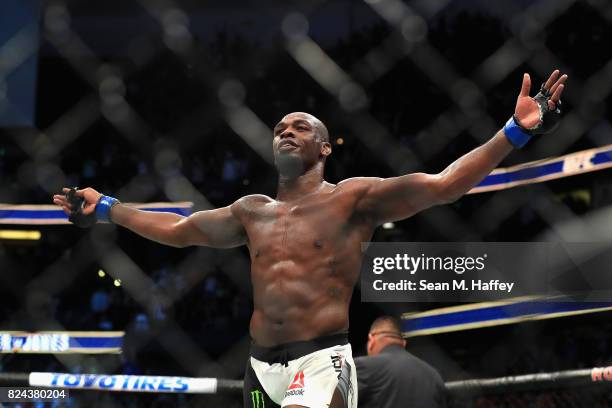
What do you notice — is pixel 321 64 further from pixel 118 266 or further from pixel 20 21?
pixel 20 21

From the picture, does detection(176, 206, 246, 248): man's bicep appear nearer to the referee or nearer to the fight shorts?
the fight shorts

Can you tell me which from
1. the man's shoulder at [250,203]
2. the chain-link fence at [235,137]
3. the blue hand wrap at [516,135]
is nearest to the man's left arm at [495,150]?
the blue hand wrap at [516,135]

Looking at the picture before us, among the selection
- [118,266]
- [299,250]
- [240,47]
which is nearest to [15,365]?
[118,266]

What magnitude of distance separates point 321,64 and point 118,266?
2.10 meters

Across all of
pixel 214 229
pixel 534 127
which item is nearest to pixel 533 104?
pixel 534 127

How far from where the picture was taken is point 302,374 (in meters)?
2.30

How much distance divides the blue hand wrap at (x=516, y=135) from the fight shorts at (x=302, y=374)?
714 mm

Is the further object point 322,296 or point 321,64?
point 321,64

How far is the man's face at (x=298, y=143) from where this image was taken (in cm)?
261

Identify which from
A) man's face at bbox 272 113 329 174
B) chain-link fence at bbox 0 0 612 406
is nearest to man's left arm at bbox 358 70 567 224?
man's face at bbox 272 113 329 174

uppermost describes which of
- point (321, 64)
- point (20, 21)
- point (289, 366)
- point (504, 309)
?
point (321, 64)

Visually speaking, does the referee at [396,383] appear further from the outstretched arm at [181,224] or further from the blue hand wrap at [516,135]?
the blue hand wrap at [516,135]

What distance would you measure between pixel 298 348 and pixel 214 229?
543 millimetres

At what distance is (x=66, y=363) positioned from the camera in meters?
5.34
